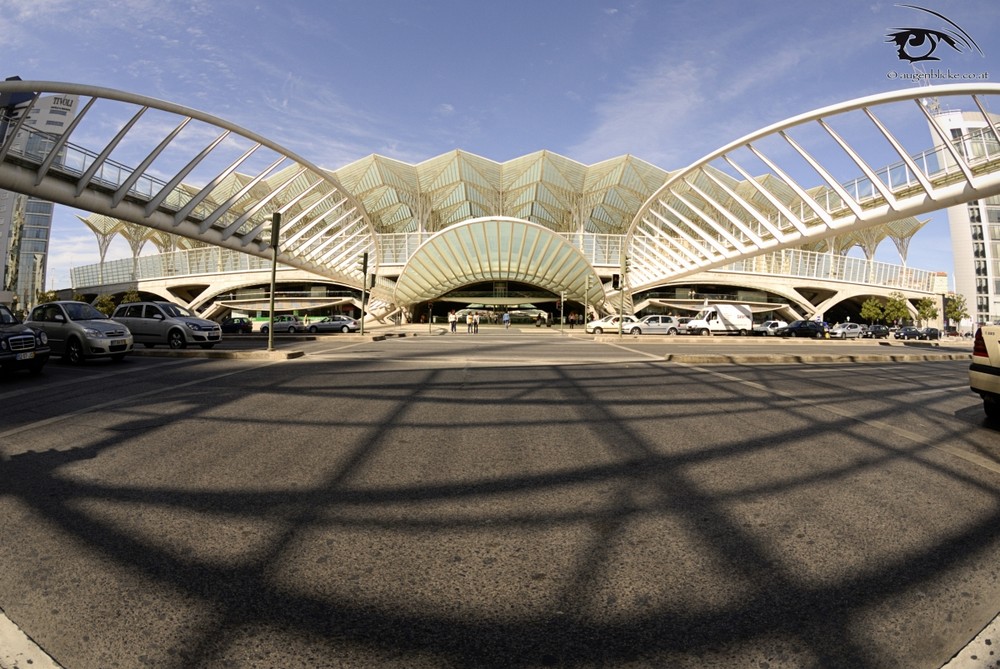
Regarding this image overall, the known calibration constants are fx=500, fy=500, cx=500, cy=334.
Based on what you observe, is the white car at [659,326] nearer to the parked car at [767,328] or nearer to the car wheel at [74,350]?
the parked car at [767,328]

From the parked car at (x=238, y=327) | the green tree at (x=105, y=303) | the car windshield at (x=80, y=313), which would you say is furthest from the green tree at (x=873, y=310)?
the green tree at (x=105, y=303)

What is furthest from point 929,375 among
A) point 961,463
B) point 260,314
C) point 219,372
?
point 260,314

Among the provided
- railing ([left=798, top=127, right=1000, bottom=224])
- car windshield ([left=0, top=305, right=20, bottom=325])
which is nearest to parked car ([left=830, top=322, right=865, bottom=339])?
railing ([left=798, top=127, right=1000, bottom=224])

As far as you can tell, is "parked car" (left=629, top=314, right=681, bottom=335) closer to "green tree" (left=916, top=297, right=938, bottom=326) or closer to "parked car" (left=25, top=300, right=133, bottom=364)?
"parked car" (left=25, top=300, right=133, bottom=364)

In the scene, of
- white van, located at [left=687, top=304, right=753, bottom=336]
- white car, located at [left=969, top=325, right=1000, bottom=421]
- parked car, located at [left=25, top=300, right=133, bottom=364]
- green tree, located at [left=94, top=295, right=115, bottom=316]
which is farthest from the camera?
green tree, located at [left=94, top=295, right=115, bottom=316]

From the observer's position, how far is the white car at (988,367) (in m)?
5.53

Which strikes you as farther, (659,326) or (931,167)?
(659,326)

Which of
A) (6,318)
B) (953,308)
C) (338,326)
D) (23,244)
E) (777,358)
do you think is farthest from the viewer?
(23,244)

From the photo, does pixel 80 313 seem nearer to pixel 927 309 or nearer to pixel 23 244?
pixel 927 309

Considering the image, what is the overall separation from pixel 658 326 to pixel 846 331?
61.2 ft

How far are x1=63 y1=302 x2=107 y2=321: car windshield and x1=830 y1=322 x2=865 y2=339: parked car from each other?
154ft

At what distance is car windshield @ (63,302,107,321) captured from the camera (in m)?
12.6

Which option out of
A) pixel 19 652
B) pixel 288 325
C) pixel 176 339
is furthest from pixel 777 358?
pixel 288 325

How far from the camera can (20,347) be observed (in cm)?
930
